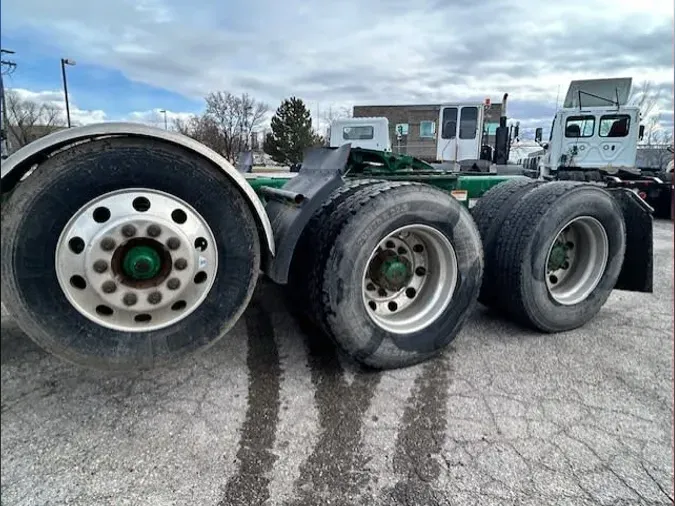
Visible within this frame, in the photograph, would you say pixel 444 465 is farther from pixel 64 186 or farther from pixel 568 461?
pixel 64 186

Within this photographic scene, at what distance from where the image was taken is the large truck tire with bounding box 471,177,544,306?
3.61 m

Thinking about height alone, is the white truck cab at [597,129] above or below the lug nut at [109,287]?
above

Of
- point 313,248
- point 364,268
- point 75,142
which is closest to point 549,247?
point 364,268

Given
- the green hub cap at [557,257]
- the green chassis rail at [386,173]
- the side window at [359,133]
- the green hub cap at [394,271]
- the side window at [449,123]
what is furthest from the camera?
the side window at [359,133]

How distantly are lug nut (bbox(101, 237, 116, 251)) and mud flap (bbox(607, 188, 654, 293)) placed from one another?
383cm

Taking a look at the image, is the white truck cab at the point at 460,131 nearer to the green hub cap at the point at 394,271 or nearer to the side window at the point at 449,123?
the side window at the point at 449,123

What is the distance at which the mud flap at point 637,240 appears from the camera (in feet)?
12.8

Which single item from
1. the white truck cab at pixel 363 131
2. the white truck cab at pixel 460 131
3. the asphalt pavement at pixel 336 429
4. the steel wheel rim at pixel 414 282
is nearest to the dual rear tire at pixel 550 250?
the asphalt pavement at pixel 336 429

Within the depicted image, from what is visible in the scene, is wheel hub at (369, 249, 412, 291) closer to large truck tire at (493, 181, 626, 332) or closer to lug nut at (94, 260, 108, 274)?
large truck tire at (493, 181, 626, 332)

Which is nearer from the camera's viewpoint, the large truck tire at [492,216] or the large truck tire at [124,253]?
the large truck tire at [124,253]

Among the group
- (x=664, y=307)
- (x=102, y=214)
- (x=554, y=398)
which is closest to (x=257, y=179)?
(x=102, y=214)

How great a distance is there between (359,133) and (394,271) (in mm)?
9890

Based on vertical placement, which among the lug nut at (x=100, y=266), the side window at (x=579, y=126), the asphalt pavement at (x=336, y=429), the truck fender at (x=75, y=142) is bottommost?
the asphalt pavement at (x=336, y=429)

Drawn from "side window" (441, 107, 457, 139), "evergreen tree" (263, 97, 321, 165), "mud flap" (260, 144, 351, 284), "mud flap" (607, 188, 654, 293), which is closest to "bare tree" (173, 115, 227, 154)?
"mud flap" (260, 144, 351, 284)
